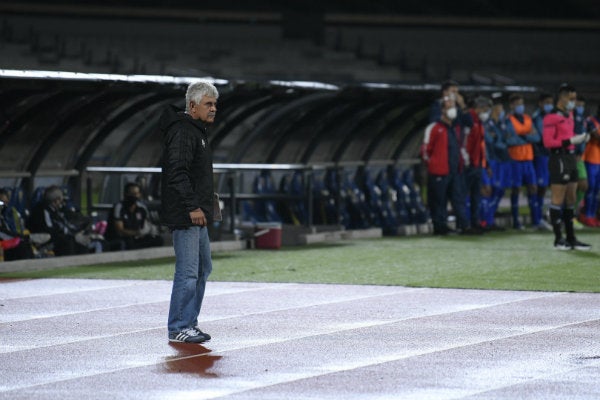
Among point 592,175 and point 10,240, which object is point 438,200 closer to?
point 592,175

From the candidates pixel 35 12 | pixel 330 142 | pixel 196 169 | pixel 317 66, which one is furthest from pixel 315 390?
pixel 35 12

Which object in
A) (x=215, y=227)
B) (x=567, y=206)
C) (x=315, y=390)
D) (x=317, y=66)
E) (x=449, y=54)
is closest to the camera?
(x=315, y=390)

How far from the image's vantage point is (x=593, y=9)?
194 feet

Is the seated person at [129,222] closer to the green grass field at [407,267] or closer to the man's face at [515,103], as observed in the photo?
the green grass field at [407,267]

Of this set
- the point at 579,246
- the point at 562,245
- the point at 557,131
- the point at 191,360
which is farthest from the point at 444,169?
the point at 191,360

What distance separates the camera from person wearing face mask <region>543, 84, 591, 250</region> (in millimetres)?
18016

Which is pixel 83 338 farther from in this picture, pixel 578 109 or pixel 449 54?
pixel 449 54

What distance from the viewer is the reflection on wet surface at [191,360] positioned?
8836mm

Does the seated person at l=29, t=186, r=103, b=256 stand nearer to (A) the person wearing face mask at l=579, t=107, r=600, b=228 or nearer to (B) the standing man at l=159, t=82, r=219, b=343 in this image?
(B) the standing man at l=159, t=82, r=219, b=343

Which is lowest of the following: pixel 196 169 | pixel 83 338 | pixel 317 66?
pixel 83 338

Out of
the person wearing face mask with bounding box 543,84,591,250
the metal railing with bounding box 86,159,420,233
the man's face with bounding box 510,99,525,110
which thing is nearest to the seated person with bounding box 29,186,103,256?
the metal railing with bounding box 86,159,420,233

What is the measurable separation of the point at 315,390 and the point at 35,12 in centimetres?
4723

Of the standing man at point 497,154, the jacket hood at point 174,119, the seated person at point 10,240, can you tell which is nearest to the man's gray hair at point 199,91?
the jacket hood at point 174,119

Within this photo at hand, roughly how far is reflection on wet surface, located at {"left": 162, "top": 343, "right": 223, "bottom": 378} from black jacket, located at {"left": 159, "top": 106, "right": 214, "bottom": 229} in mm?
855
